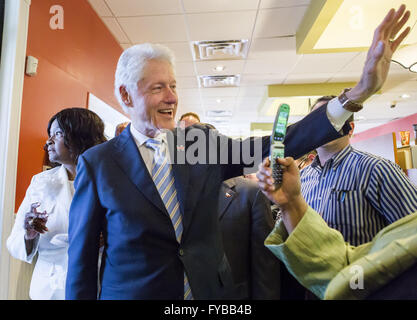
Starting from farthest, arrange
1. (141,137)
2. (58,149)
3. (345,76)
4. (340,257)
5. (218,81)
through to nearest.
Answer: (218,81), (345,76), (58,149), (141,137), (340,257)

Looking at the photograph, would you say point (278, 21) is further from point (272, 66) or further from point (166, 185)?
point (166, 185)

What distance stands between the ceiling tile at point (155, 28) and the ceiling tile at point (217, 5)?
0.71ft

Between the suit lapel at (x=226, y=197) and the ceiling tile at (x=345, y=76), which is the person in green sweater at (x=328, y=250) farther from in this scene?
the ceiling tile at (x=345, y=76)

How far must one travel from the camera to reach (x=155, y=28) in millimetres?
3291

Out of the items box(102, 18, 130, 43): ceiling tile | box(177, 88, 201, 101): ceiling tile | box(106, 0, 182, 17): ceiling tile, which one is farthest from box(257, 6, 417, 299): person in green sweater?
box(177, 88, 201, 101): ceiling tile

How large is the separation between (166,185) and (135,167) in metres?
0.12

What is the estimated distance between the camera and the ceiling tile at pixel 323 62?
4.13 m

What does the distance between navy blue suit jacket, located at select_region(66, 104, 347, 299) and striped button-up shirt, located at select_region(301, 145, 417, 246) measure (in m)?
0.55

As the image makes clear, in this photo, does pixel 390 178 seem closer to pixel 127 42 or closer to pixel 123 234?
pixel 123 234

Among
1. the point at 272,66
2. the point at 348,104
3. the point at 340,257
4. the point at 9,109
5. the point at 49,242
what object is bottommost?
the point at 49,242

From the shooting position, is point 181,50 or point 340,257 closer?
point 340,257

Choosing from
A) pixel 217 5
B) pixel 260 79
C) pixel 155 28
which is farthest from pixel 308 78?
Answer: pixel 155 28

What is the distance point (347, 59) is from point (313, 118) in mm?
4124

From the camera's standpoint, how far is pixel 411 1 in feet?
8.09
